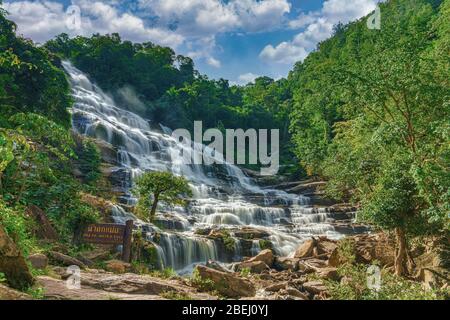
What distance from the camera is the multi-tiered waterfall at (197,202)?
56.7 feet

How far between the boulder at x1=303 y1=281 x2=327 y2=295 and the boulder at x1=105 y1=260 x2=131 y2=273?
4.91 metres

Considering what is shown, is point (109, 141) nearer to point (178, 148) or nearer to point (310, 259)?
point (178, 148)

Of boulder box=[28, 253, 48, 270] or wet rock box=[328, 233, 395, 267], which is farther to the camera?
wet rock box=[328, 233, 395, 267]

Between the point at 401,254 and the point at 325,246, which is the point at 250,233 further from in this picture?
the point at 401,254

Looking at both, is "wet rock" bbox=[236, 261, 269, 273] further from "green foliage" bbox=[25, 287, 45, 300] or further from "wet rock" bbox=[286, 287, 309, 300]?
"green foliage" bbox=[25, 287, 45, 300]

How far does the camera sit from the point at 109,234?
11438 millimetres

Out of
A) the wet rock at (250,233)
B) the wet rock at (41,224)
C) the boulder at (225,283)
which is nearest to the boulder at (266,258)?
the wet rock at (250,233)

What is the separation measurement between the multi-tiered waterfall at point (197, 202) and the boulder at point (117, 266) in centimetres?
388

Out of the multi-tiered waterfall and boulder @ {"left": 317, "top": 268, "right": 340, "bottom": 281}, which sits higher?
the multi-tiered waterfall

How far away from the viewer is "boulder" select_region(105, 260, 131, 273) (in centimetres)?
1098

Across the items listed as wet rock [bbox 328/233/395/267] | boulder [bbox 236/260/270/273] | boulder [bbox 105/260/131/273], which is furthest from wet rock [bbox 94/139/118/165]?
boulder [bbox 105/260/131/273]

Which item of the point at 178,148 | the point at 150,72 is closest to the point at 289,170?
the point at 178,148

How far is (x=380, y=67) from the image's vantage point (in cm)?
1116

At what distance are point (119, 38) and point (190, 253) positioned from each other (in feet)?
150
